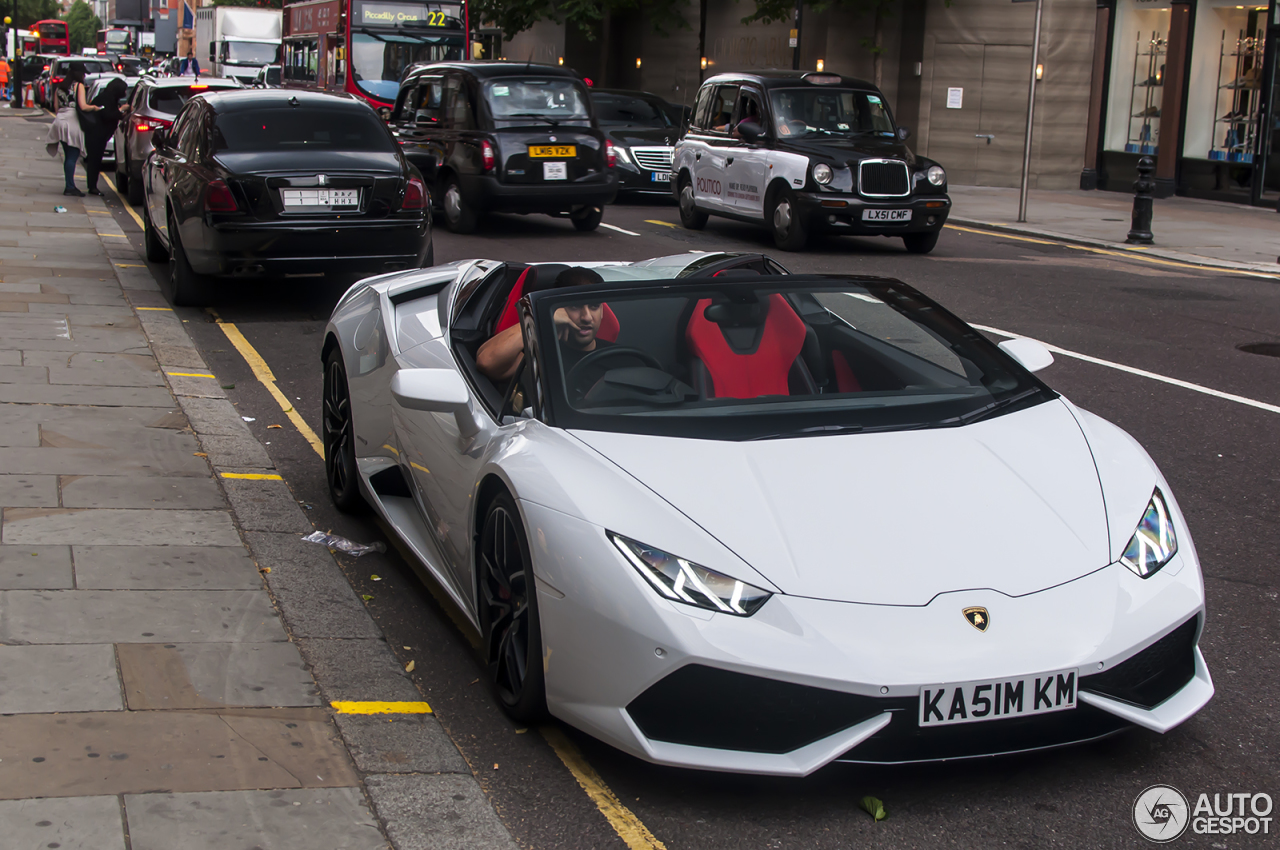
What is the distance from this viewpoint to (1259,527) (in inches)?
231

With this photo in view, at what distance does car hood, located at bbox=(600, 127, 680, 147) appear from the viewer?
2170cm

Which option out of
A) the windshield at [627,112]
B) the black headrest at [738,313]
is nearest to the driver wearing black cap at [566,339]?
the black headrest at [738,313]

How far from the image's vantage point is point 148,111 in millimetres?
18484

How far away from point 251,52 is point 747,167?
33.5 meters

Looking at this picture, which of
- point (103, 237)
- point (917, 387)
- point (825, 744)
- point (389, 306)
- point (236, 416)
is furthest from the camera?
point (103, 237)

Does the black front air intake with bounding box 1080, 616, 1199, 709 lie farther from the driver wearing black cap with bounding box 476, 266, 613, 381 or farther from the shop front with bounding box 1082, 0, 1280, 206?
the shop front with bounding box 1082, 0, 1280, 206

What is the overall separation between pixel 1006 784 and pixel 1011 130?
26.5 meters

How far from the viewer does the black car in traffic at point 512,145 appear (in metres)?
16.8

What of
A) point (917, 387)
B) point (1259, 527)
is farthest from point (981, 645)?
point (1259, 527)

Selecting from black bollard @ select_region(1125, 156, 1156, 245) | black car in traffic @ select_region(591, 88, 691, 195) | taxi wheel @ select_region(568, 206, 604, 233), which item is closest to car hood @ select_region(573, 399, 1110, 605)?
taxi wheel @ select_region(568, 206, 604, 233)

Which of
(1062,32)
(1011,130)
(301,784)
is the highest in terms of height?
(1062,32)

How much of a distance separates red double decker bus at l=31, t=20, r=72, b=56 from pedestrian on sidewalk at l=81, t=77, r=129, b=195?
81.5m

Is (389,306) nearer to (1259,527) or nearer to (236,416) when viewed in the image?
(236,416)

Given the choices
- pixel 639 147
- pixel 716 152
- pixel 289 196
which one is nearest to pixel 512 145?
pixel 716 152
